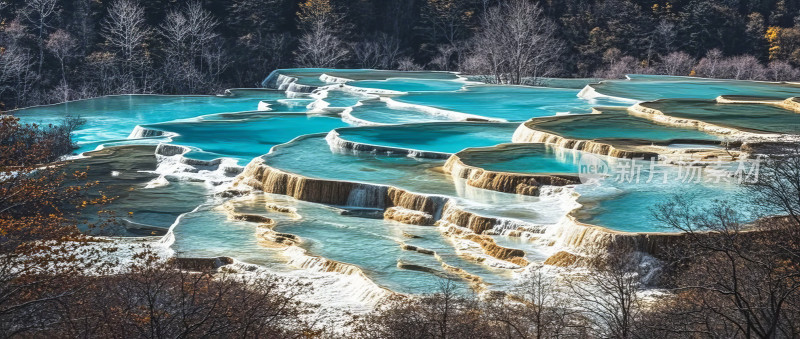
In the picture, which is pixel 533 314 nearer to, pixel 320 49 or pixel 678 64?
pixel 320 49

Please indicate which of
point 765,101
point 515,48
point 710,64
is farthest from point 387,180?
point 710,64

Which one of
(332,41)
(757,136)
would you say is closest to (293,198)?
(757,136)

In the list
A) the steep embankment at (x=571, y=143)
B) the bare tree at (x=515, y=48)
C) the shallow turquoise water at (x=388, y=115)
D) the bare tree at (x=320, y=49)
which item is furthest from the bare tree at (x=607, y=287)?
the bare tree at (x=320, y=49)

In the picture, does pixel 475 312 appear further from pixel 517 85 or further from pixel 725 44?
pixel 725 44

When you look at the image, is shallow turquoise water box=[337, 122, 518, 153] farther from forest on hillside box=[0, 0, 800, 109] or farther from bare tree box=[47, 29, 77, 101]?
bare tree box=[47, 29, 77, 101]

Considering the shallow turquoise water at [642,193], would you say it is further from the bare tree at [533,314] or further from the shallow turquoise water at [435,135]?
the shallow turquoise water at [435,135]

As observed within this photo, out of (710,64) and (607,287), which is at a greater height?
(710,64)
